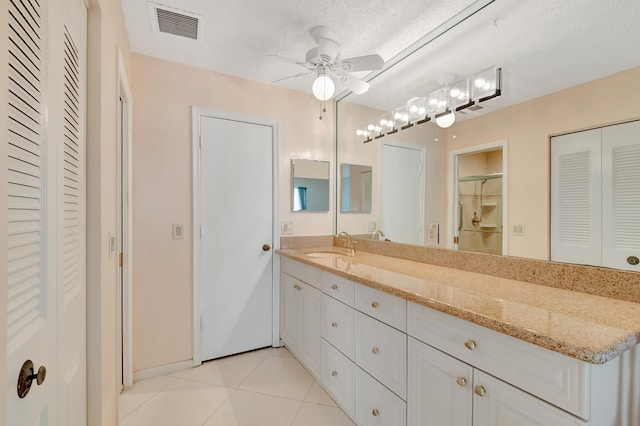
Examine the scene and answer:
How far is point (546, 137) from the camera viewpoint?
134 cm

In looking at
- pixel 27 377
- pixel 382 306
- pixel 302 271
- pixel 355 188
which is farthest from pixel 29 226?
pixel 355 188

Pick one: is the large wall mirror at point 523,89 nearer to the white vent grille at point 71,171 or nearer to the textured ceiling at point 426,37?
the textured ceiling at point 426,37

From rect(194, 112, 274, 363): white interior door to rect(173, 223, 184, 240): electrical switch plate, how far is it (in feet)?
0.52

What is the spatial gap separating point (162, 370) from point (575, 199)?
→ 112 inches

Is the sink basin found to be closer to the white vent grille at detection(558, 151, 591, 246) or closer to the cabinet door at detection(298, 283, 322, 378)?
the cabinet door at detection(298, 283, 322, 378)

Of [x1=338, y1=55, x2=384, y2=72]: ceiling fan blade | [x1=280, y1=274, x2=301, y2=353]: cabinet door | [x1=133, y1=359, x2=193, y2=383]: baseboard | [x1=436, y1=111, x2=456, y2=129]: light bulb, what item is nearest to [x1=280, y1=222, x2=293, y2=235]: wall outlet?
[x1=280, y1=274, x2=301, y2=353]: cabinet door

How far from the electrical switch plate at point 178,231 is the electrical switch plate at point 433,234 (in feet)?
6.21

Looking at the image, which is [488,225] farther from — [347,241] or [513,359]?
[347,241]

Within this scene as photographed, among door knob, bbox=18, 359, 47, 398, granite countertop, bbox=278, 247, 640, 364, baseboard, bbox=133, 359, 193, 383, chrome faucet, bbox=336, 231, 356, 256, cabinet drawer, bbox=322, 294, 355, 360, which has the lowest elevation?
baseboard, bbox=133, 359, 193, 383

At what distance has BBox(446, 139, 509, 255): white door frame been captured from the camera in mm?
1487

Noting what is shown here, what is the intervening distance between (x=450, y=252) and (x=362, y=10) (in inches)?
61.6

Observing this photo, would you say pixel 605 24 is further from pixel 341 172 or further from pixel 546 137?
pixel 341 172

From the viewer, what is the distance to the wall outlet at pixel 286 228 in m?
2.59

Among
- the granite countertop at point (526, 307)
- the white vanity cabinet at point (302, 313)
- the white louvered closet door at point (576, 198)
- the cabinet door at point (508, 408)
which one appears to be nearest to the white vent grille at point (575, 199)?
the white louvered closet door at point (576, 198)
